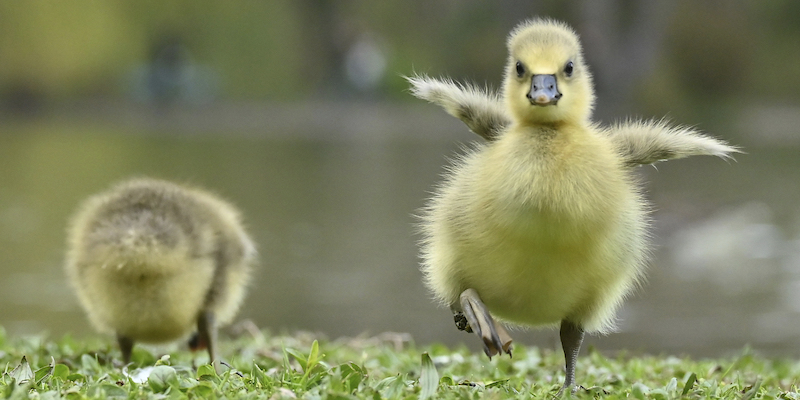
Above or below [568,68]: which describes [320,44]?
above

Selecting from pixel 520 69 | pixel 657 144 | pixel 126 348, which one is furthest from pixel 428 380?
pixel 126 348

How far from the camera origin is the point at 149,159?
1827 centimetres

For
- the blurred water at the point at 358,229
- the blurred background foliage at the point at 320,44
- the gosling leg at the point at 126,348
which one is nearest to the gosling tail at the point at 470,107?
the blurred water at the point at 358,229

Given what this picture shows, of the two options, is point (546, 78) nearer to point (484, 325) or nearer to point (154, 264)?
point (484, 325)

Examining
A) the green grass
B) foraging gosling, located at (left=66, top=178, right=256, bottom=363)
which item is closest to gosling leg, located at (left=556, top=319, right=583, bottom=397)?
the green grass

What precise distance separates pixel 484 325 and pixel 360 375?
449 millimetres

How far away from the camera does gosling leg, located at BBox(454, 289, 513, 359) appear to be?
11.7 ft

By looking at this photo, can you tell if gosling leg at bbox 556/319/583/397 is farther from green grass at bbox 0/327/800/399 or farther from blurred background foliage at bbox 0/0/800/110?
blurred background foliage at bbox 0/0/800/110

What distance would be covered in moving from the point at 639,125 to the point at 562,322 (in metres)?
0.84

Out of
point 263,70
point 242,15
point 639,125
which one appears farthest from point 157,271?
point 242,15

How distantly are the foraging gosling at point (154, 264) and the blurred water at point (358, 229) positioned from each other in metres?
1.63

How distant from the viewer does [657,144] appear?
4.00m

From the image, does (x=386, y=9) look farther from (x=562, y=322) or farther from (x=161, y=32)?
(x=562, y=322)

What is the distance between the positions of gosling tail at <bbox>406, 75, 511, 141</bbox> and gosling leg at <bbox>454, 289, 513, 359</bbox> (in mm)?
657
